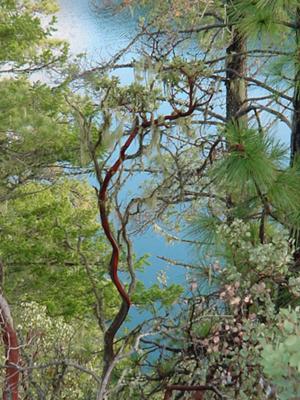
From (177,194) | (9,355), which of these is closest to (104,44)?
(177,194)

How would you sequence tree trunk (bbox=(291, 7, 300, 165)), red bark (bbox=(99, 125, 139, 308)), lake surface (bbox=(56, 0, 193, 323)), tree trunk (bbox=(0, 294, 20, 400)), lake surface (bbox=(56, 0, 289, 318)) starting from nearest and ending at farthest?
1. red bark (bbox=(99, 125, 139, 308))
2. tree trunk (bbox=(0, 294, 20, 400))
3. tree trunk (bbox=(291, 7, 300, 165))
4. lake surface (bbox=(56, 0, 289, 318))
5. lake surface (bbox=(56, 0, 193, 323))

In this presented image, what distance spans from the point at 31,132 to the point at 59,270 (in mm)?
2064

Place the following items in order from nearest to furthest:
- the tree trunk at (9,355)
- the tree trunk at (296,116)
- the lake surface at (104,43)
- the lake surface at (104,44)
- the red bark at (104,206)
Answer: the red bark at (104,206), the tree trunk at (9,355), the tree trunk at (296,116), the lake surface at (104,43), the lake surface at (104,44)

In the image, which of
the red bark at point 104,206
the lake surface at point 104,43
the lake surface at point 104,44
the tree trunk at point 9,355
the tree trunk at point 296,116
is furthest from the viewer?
the lake surface at point 104,44

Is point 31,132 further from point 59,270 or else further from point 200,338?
point 200,338

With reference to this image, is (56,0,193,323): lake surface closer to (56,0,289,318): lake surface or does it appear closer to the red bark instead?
(56,0,289,318): lake surface

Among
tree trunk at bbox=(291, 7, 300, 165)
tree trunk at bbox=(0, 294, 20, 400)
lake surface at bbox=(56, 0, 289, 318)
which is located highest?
lake surface at bbox=(56, 0, 289, 318)

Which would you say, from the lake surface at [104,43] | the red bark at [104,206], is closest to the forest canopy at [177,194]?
the red bark at [104,206]

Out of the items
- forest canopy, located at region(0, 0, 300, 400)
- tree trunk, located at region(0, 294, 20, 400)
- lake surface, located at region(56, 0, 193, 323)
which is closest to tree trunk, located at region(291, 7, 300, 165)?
forest canopy, located at region(0, 0, 300, 400)

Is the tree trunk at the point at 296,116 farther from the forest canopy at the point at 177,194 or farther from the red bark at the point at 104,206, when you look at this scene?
the red bark at the point at 104,206

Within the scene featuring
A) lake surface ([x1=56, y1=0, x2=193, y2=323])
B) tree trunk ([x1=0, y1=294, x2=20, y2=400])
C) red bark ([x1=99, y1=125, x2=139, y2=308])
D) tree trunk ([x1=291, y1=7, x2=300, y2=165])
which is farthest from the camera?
lake surface ([x1=56, y1=0, x2=193, y2=323])

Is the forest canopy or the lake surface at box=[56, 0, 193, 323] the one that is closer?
the forest canopy

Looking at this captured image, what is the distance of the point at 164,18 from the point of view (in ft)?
12.3

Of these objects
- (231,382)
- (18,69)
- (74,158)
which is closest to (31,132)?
(74,158)
